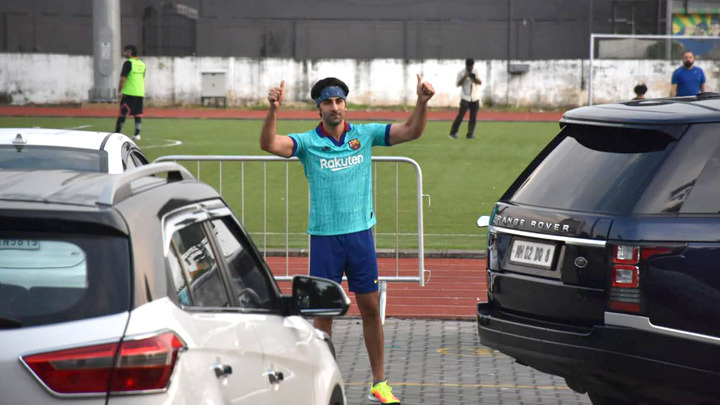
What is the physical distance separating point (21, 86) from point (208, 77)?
6531mm

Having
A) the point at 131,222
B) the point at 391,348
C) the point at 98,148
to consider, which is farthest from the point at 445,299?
the point at 131,222

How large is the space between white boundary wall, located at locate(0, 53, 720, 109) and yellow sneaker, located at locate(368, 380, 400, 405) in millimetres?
37346

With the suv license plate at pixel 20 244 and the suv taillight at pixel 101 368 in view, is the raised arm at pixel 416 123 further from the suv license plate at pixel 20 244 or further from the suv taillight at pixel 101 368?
the suv taillight at pixel 101 368

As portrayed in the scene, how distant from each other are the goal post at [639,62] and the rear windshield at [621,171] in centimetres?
3606

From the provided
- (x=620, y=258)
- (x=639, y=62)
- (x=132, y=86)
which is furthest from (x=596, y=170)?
(x=639, y=62)

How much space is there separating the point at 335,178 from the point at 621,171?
1.77 m

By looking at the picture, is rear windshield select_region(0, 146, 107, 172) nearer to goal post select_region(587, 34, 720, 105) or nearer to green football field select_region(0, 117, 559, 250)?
green football field select_region(0, 117, 559, 250)

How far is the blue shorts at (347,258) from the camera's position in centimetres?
732

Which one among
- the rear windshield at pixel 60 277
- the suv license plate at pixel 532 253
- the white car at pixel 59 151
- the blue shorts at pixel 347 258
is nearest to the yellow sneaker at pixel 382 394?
the blue shorts at pixel 347 258

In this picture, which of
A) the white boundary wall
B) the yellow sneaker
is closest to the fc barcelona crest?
the yellow sneaker

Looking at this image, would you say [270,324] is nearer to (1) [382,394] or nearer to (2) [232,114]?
(1) [382,394]

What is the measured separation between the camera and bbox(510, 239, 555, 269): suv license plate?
637 centimetres

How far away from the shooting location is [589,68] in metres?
43.9

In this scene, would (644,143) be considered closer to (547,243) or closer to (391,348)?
(547,243)
